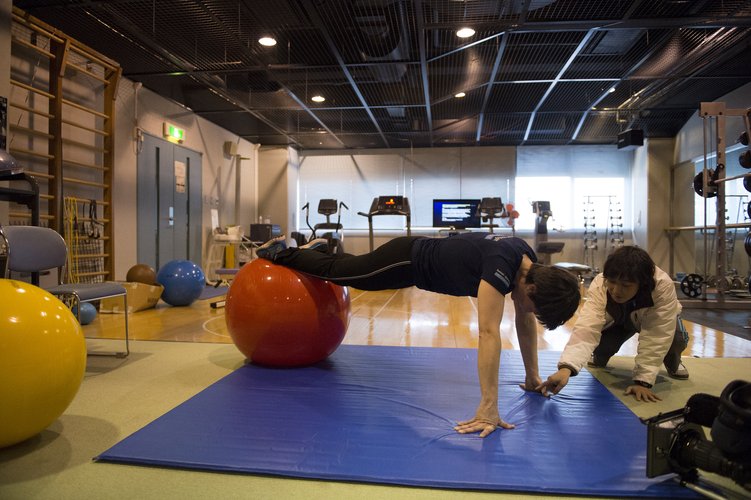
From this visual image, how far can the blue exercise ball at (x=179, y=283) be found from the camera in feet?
16.5

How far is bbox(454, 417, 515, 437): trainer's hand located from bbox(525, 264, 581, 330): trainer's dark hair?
403 mm

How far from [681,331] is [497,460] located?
5.06 ft

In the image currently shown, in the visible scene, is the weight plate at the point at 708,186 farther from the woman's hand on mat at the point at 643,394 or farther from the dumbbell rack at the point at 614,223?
the dumbbell rack at the point at 614,223

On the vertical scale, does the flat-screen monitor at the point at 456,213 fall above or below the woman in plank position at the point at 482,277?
above

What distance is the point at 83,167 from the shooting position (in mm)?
5191

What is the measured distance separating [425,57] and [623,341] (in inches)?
171

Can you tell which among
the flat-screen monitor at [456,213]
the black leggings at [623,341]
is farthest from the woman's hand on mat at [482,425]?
the flat-screen monitor at [456,213]

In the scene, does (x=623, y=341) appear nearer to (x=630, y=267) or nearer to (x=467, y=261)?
(x=630, y=267)

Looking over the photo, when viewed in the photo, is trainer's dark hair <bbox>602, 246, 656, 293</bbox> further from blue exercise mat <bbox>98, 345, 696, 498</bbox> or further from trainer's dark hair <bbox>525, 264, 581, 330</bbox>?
blue exercise mat <bbox>98, 345, 696, 498</bbox>

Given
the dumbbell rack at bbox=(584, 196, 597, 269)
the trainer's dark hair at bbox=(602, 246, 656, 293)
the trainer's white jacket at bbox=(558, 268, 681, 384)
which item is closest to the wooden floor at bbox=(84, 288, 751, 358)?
the trainer's white jacket at bbox=(558, 268, 681, 384)

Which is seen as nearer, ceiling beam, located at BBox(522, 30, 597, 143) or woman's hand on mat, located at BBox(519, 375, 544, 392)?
woman's hand on mat, located at BBox(519, 375, 544, 392)

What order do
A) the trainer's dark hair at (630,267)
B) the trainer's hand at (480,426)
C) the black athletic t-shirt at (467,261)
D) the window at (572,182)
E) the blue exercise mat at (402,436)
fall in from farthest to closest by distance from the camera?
the window at (572,182) < the trainer's dark hair at (630,267) < the black athletic t-shirt at (467,261) < the trainer's hand at (480,426) < the blue exercise mat at (402,436)

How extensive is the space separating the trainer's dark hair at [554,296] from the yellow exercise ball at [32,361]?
1646 millimetres

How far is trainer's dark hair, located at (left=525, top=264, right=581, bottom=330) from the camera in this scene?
65.9 inches
